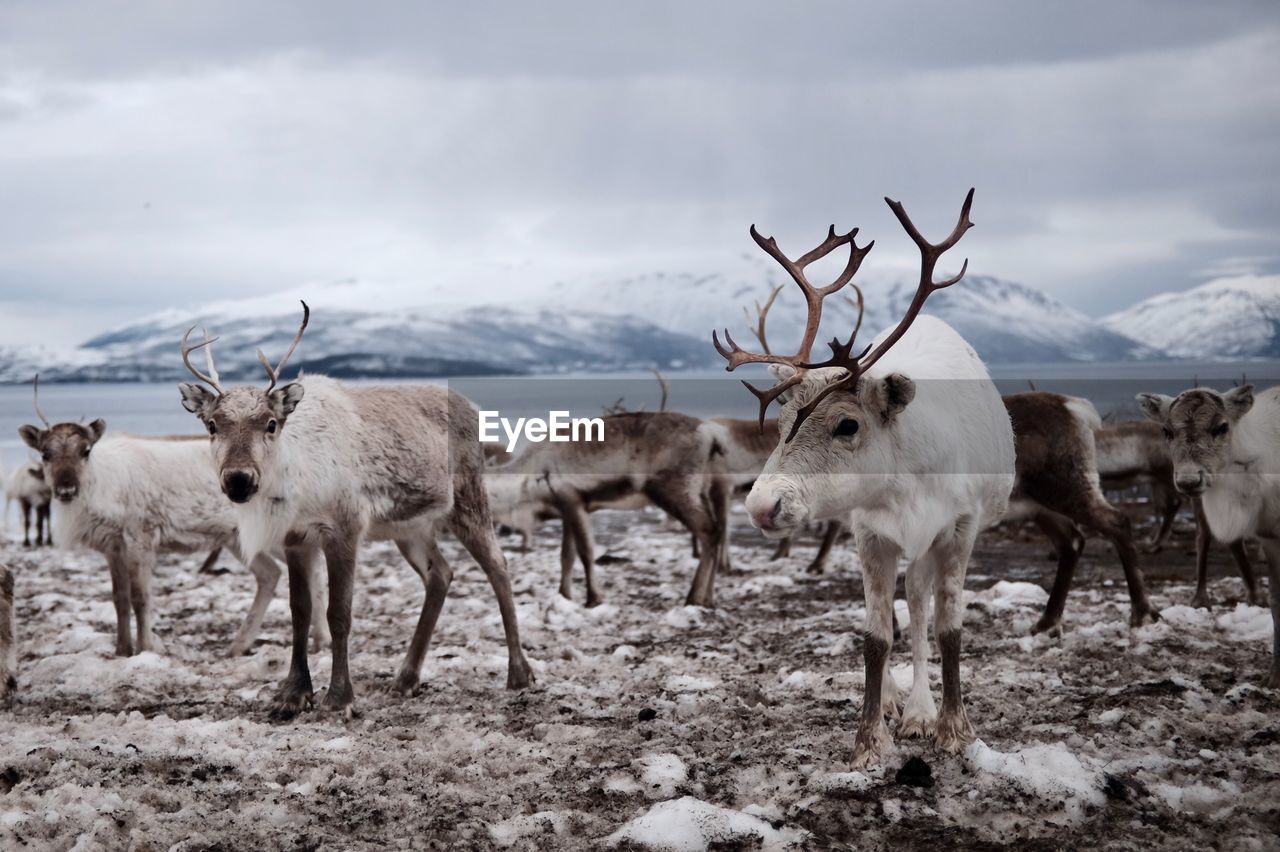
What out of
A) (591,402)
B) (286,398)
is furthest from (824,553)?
(591,402)

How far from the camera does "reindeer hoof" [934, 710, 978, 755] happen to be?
4523 millimetres

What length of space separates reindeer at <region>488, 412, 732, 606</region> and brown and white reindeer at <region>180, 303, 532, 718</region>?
9.06 feet

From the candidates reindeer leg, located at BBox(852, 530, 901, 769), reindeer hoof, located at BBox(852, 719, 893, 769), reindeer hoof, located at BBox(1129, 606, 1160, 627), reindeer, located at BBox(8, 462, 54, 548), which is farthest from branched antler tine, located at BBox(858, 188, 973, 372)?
reindeer, located at BBox(8, 462, 54, 548)

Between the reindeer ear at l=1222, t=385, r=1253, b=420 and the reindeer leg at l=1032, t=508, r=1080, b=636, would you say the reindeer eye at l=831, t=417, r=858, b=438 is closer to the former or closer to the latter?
the reindeer ear at l=1222, t=385, r=1253, b=420

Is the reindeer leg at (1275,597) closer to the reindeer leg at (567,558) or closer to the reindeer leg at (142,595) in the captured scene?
the reindeer leg at (567,558)

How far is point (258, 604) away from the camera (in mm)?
7555

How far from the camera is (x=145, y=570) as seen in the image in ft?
25.1

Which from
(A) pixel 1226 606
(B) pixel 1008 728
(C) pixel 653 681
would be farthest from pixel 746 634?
(A) pixel 1226 606

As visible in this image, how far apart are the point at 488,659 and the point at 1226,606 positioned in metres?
4.92

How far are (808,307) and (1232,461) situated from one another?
2.75 m

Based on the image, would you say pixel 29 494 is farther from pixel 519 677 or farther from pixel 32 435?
pixel 519 677

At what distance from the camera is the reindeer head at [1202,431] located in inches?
225

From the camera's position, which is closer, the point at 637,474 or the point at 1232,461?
the point at 1232,461

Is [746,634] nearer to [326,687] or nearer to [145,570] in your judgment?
[326,687]
